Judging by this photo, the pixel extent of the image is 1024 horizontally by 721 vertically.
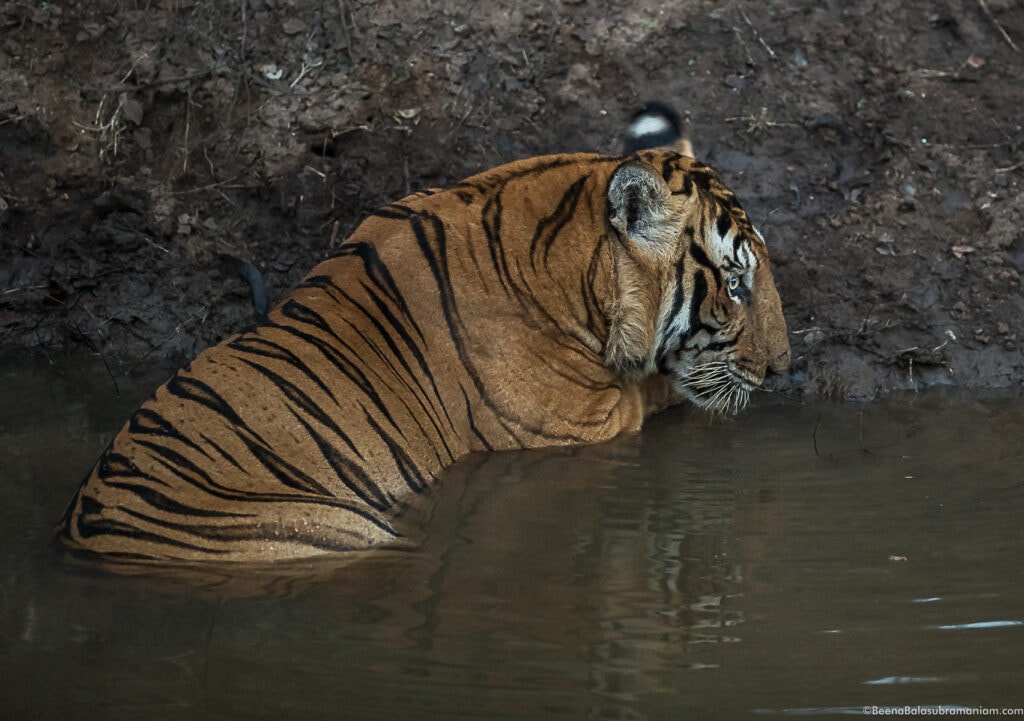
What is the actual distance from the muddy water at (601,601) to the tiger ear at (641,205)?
843 mm

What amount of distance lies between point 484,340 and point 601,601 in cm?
134

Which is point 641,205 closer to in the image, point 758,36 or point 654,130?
point 654,130

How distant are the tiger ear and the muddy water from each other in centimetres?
84

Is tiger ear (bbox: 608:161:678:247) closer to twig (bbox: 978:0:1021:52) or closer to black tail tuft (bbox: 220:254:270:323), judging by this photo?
black tail tuft (bbox: 220:254:270:323)

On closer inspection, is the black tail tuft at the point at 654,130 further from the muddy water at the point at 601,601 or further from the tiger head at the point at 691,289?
the muddy water at the point at 601,601

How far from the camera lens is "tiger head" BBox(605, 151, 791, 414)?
195 inches

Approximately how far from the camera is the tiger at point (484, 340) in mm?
4387

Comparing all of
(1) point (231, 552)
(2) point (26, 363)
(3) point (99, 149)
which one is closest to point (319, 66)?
(3) point (99, 149)

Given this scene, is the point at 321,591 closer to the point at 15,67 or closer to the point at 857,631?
the point at 857,631

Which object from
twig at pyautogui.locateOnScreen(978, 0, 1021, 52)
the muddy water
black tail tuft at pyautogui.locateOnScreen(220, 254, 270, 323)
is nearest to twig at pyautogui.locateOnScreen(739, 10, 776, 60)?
twig at pyautogui.locateOnScreen(978, 0, 1021, 52)

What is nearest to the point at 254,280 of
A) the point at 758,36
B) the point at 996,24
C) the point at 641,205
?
the point at 641,205

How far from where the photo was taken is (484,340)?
493cm

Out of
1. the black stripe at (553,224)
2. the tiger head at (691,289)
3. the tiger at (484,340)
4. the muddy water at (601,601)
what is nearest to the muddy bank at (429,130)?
the tiger head at (691,289)

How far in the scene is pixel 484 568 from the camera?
4156 millimetres
